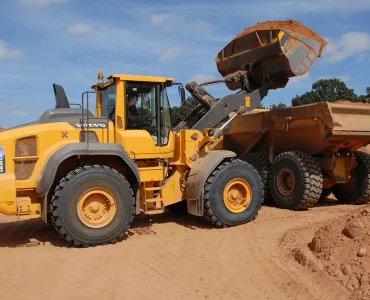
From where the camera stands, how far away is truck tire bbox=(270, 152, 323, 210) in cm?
859

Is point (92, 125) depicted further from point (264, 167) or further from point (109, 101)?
point (264, 167)

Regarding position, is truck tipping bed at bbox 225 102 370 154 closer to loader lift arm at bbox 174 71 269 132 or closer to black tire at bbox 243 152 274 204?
black tire at bbox 243 152 274 204

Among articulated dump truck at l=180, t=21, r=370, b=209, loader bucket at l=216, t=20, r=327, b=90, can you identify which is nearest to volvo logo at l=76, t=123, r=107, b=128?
articulated dump truck at l=180, t=21, r=370, b=209

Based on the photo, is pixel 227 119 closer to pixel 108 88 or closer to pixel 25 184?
pixel 108 88

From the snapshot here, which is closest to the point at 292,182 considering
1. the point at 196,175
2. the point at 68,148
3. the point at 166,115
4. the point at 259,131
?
the point at 259,131

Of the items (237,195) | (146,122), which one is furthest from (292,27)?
A: (146,122)

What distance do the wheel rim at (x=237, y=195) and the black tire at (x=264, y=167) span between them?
204 centimetres

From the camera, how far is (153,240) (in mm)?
6562

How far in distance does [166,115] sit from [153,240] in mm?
2176

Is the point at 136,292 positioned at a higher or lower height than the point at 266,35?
lower

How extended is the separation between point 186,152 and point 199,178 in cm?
61

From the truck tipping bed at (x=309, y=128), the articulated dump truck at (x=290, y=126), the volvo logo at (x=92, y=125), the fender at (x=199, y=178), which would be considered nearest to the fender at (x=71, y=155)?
the volvo logo at (x=92, y=125)

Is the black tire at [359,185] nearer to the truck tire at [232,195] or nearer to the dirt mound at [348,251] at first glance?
the truck tire at [232,195]

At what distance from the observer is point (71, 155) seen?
6172 mm
